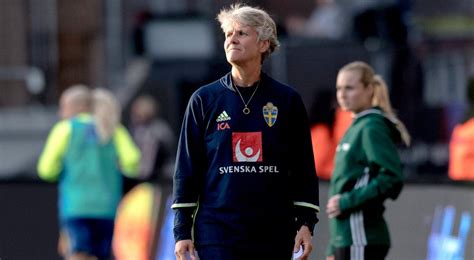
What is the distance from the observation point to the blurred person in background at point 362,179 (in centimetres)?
792

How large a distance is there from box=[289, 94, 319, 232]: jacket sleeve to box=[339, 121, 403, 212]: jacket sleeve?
1447mm

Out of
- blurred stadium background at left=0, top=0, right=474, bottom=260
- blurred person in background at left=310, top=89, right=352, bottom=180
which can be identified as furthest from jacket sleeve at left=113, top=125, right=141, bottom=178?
blurred person in background at left=310, top=89, right=352, bottom=180

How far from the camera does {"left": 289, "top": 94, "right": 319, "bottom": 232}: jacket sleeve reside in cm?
646

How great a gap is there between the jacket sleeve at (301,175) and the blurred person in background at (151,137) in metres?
10.5

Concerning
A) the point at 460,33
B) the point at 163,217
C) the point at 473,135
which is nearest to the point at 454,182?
the point at 473,135

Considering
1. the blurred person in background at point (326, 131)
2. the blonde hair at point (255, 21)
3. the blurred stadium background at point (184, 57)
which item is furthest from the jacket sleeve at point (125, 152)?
the blonde hair at point (255, 21)

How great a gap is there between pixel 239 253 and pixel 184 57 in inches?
512

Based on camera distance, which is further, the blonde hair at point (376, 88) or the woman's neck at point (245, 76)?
the blonde hair at point (376, 88)

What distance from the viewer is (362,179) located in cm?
798

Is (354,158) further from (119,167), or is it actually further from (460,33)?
(460,33)

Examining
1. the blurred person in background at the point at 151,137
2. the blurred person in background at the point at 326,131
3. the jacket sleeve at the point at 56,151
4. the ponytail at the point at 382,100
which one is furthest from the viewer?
the blurred person in background at the point at 151,137

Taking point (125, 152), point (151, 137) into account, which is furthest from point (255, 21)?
point (151, 137)

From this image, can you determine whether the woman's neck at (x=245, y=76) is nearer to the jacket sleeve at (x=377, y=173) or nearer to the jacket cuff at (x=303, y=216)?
the jacket cuff at (x=303, y=216)

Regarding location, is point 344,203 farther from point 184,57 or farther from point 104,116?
point 184,57
